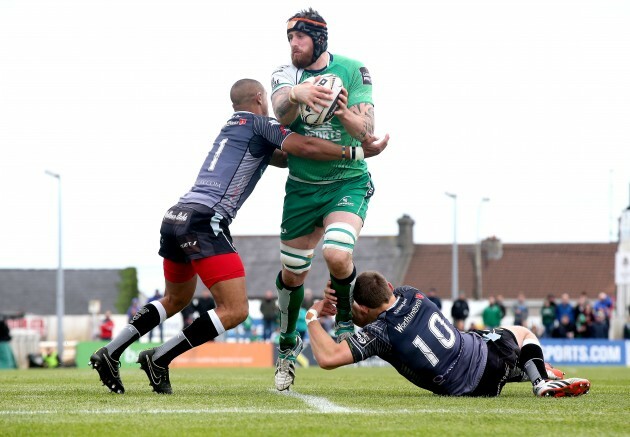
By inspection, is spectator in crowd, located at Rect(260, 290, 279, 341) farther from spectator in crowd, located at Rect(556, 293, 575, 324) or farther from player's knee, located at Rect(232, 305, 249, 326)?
player's knee, located at Rect(232, 305, 249, 326)

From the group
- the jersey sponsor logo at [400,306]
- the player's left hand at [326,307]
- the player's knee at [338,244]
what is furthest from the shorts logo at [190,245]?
the jersey sponsor logo at [400,306]

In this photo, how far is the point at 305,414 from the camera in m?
6.02

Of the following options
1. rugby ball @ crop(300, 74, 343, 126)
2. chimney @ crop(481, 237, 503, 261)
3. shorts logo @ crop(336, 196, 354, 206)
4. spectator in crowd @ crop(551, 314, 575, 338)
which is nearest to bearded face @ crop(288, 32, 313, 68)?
rugby ball @ crop(300, 74, 343, 126)

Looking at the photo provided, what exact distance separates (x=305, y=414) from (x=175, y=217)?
91.7 inches

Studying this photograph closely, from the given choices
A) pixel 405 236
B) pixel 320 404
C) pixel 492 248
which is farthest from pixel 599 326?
pixel 405 236

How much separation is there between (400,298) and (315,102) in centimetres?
161

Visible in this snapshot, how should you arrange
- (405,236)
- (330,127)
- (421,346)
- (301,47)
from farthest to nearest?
(405,236), (330,127), (301,47), (421,346)

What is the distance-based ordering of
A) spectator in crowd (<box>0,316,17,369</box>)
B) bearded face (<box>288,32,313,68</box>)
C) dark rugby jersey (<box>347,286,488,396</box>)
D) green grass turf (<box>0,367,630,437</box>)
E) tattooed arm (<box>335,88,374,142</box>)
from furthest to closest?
1. spectator in crowd (<box>0,316,17,369</box>)
2. bearded face (<box>288,32,313,68</box>)
3. tattooed arm (<box>335,88,374,142</box>)
4. dark rugby jersey (<box>347,286,488,396</box>)
5. green grass turf (<box>0,367,630,437</box>)

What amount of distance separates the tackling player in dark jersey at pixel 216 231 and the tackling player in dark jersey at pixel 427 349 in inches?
29.8

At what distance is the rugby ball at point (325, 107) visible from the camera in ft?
25.6

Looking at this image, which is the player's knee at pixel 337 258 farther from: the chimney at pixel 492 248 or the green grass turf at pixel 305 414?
the chimney at pixel 492 248

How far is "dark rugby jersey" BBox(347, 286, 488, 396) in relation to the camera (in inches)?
286

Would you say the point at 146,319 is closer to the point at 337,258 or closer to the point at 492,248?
the point at 337,258

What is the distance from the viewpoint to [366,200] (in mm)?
8414
